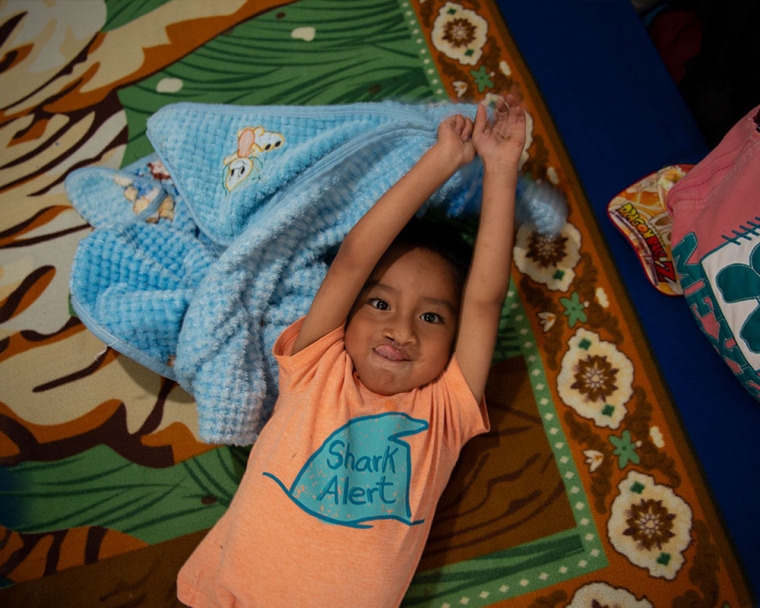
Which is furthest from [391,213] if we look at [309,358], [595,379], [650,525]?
[650,525]

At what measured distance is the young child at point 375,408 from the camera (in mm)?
813

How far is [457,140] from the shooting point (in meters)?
0.86

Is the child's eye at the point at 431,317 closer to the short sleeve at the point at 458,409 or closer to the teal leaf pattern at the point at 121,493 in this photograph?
the short sleeve at the point at 458,409

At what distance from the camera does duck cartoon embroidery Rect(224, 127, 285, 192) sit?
98 cm

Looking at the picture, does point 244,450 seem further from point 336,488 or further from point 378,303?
point 378,303

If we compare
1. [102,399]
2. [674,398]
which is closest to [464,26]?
[674,398]

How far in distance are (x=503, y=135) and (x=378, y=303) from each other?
0.33m

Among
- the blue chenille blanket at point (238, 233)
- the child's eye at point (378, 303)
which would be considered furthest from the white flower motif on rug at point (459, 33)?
the child's eye at point (378, 303)

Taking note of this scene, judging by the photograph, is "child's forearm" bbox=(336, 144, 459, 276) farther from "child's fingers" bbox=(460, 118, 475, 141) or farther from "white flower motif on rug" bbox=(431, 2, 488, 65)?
"white flower motif on rug" bbox=(431, 2, 488, 65)

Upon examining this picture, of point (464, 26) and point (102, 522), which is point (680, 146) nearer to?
point (464, 26)

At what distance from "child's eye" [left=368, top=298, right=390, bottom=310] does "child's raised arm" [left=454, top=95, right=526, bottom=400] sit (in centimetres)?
13

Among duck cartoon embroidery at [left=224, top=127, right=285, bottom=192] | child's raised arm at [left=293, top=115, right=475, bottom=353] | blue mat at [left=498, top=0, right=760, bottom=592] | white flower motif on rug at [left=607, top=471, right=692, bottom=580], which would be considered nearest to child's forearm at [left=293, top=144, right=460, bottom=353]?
child's raised arm at [left=293, top=115, right=475, bottom=353]

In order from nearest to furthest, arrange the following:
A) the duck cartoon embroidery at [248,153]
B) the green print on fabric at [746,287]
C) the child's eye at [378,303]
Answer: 1. the green print on fabric at [746,287]
2. the child's eye at [378,303]
3. the duck cartoon embroidery at [248,153]

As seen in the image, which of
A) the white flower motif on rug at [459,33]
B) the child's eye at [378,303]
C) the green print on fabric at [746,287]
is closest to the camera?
the green print on fabric at [746,287]
